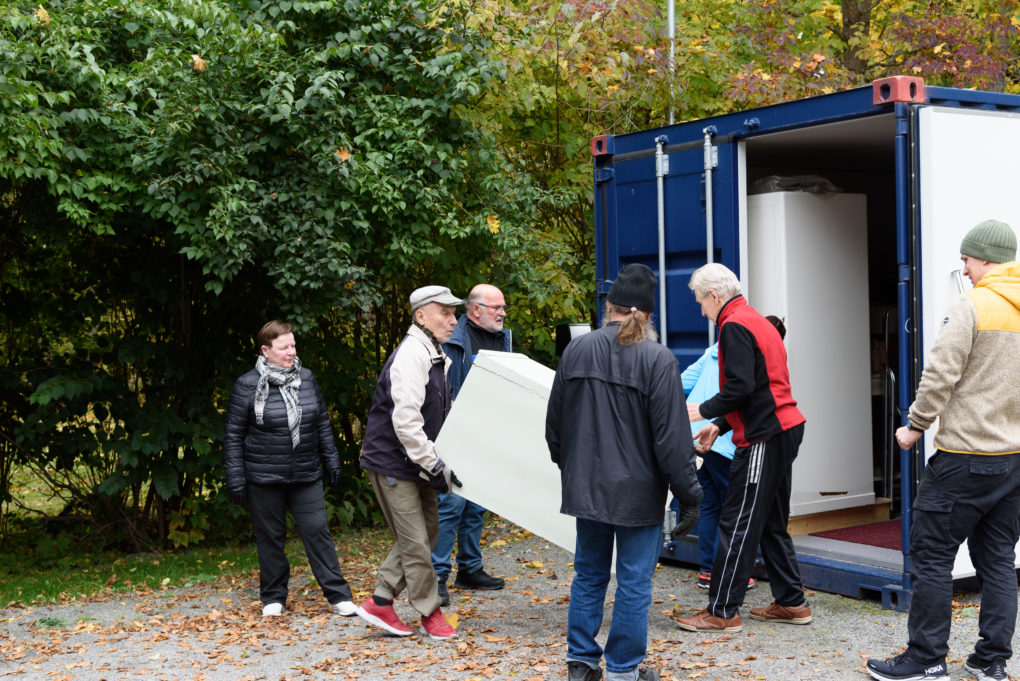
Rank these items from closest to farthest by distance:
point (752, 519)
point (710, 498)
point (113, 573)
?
point (752, 519), point (710, 498), point (113, 573)

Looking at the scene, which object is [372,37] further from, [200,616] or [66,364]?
[200,616]

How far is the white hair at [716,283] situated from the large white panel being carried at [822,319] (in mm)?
1326

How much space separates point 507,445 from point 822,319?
8.73 ft

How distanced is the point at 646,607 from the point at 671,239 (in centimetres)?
288

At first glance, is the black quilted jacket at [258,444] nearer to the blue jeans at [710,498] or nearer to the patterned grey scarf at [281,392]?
the patterned grey scarf at [281,392]

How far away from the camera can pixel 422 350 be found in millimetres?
5539

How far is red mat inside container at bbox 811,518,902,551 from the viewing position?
6.78 meters

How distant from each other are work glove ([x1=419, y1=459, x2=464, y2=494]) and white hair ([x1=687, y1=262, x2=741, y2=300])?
5.10ft

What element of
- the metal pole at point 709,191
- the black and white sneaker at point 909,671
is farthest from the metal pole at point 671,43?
the black and white sneaker at point 909,671

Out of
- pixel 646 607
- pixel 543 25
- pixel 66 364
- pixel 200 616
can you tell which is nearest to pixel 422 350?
pixel 646 607

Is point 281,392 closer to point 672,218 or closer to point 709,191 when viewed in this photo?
point 672,218

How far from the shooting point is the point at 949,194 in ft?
18.2

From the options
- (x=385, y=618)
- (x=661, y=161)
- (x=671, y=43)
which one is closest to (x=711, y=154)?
(x=661, y=161)

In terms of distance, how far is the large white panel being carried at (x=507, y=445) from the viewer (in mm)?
5309
